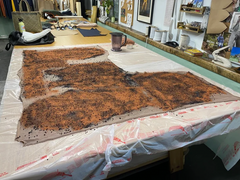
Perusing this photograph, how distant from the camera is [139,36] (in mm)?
2514

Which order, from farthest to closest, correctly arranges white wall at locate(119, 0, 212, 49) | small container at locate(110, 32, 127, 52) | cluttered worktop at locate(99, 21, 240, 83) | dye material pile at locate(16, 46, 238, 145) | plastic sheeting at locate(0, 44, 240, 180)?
white wall at locate(119, 0, 212, 49)
small container at locate(110, 32, 127, 52)
cluttered worktop at locate(99, 21, 240, 83)
dye material pile at locate(16, 46, 238, 145)
plastic sheeting at locate(0, 44, 240, 180)

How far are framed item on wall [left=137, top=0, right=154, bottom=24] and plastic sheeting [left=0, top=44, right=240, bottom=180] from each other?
1.95 m

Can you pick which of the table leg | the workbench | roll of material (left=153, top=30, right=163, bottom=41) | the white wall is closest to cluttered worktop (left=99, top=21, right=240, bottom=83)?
roll of material (left=153, top=30, right=163, bottom=41)

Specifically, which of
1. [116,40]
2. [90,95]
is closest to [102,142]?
[90,95]

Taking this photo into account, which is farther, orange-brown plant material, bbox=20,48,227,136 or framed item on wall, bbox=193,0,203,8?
framed item on wall, bbox=193,0,203,8

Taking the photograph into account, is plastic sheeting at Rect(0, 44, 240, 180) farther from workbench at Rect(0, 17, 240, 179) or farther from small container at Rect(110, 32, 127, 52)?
small container at Rect(110, 32, 127, 52)

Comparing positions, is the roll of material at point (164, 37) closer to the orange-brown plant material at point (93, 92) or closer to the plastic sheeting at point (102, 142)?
the orange-brown plant material at point (93, 92)

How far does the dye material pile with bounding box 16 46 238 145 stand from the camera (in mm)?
667

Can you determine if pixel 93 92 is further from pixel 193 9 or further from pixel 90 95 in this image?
pixel 193 9

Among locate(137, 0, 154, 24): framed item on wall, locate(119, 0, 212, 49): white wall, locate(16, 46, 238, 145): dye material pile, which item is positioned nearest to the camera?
locate(16, 46, 238, 145): dye material pile

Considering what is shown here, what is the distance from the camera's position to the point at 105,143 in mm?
595

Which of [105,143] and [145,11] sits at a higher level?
[145,11]

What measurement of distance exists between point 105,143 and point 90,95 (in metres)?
0.32

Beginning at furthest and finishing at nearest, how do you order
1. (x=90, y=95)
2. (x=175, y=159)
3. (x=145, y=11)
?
(x=145, y=11), (x=175, y=159), (x=90, y=95)
